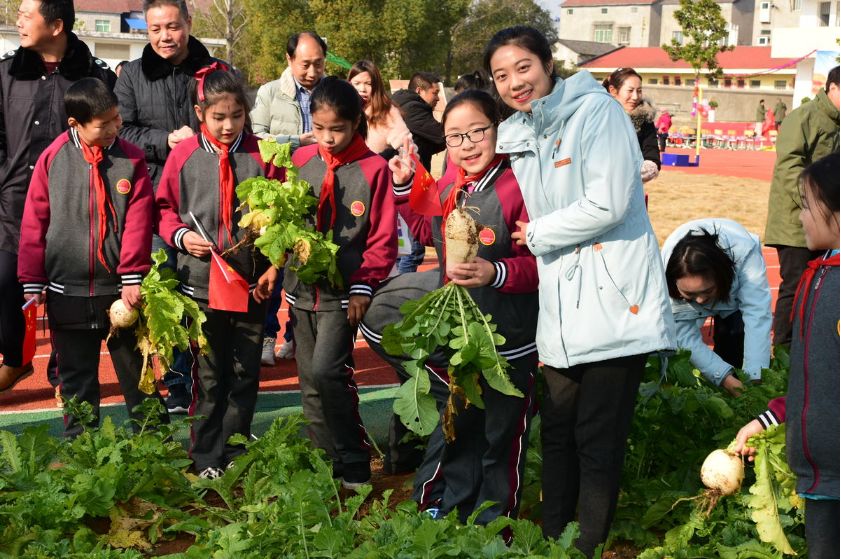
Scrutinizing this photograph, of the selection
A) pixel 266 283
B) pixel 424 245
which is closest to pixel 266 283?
pixel 266 283

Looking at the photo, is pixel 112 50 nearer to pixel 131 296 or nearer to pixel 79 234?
pixel 79 234

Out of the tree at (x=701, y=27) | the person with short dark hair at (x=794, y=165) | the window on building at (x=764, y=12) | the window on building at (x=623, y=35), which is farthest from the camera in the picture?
the window on building at (x=623, y=35)

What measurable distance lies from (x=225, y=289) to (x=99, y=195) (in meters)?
0.82

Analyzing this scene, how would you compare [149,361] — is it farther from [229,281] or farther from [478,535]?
[478,535]

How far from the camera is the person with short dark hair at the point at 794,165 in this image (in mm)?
7594

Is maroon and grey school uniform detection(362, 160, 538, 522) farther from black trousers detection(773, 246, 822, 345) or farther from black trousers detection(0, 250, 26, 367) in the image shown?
black trousers detection(773, 246, 822, 345)

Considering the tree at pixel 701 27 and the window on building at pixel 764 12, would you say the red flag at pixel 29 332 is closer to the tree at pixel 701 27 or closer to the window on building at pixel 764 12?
the tree at pixel 701 27

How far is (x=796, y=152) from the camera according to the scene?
771cm

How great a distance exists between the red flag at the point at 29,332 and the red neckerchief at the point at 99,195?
2.18 ft

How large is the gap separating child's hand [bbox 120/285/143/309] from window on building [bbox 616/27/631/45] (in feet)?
430

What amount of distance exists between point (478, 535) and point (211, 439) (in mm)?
2237

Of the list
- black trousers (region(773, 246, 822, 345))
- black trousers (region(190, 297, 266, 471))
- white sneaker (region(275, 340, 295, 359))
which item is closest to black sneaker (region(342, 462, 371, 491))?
black trousers (region(190, 297, 266, 471))

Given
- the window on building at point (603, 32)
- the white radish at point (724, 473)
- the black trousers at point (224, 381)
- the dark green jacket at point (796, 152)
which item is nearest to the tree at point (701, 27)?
the dark green jacket at point (796, 152)

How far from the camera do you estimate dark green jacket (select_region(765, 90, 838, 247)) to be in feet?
24.9
